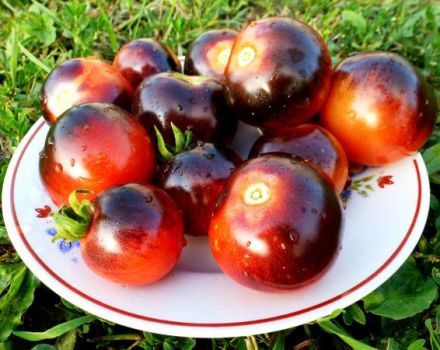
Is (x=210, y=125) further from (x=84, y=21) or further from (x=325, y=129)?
(x=84, y=21)

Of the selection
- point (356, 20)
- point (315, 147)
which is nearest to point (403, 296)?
point (315, 147)

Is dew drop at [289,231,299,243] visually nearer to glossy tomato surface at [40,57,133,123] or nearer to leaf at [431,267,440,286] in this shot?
leaf at [431,267,440,286]

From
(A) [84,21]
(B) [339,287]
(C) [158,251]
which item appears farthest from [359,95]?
(A) [84,21]

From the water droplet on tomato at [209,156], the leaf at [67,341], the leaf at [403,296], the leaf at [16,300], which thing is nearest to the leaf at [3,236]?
the leaf at [16,300]

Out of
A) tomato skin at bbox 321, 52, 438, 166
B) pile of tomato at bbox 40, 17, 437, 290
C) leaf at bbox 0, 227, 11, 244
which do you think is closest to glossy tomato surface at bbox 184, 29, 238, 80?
pile of tomato at bbox 40, 17, 437, 290

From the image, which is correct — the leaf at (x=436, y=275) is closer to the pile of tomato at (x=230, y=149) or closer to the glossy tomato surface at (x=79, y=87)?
the pile of tomato at (x=230, y=149)

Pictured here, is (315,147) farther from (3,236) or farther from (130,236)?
(3,236)
